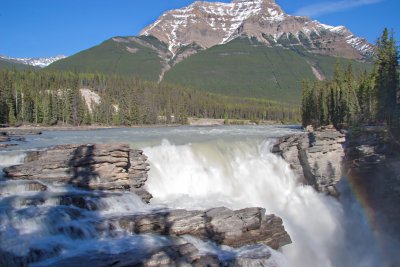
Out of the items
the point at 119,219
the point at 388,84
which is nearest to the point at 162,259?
the point at 119,219

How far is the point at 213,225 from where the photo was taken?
19.6 m

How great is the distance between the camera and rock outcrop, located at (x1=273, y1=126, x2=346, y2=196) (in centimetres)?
3462

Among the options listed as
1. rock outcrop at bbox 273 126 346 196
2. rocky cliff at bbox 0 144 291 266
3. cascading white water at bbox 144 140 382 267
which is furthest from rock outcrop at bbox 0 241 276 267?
rock outcrop at bbox 273 126 346 196

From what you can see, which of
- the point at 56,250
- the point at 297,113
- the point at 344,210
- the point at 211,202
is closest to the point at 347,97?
the point at 344,210

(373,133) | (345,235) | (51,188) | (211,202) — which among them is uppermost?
(373,133)

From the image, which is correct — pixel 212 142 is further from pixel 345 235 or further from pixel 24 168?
pixel 24 168

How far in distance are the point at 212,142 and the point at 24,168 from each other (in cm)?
1728

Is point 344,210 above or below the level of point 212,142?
below

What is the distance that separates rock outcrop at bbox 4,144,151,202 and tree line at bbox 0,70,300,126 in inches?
2753

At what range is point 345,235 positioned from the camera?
95.3 feet

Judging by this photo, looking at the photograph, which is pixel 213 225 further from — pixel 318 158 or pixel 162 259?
pixel 318 158

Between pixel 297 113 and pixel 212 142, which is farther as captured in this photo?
pixel 297 113

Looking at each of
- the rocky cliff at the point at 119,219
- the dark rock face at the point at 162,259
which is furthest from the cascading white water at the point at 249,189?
the dark rock face at the point at 162,259

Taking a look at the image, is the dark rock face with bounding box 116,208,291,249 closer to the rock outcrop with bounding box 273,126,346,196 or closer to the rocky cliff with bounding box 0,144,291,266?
the rocky cliff with bounding box 0,144,291,266
